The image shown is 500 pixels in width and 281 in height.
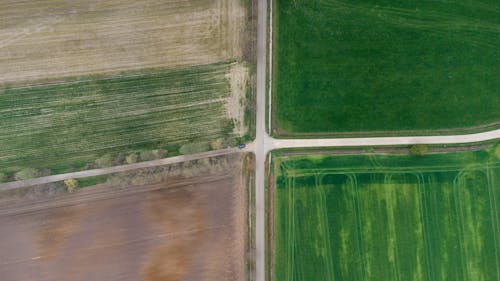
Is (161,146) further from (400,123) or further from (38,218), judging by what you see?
(400,123)

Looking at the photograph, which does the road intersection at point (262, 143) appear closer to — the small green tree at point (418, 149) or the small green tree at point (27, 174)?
the small green tree at point (418, 149)

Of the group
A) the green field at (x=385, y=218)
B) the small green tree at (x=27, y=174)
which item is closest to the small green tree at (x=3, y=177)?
the small green tree at (x=27, y=174)

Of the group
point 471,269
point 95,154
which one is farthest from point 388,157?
point 95,154

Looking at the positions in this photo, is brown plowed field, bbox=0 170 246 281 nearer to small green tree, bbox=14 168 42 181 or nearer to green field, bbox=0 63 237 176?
small green tree, bbox=14 168 42 181

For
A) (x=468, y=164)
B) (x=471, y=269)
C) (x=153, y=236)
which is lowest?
(x=471, y=269)

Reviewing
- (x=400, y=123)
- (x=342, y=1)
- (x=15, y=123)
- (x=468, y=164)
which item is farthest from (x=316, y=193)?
(x=15, y=123)

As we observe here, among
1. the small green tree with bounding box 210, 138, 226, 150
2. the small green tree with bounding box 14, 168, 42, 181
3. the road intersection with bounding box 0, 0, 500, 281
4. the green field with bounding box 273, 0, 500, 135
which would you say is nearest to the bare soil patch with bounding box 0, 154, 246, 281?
the road intersection with bounding box 0, 0, 500, 281

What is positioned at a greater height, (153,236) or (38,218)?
(38,218)
